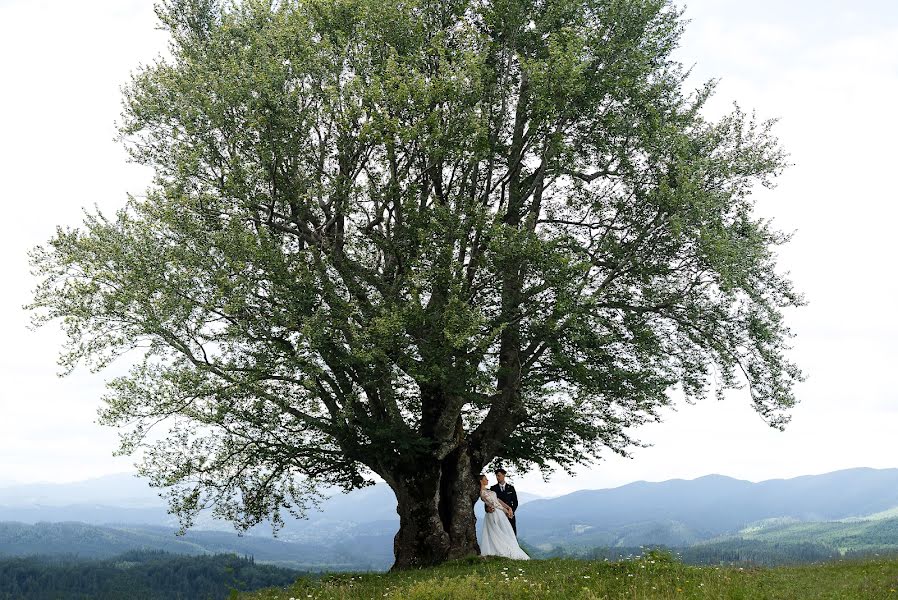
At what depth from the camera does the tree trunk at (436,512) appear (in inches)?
970

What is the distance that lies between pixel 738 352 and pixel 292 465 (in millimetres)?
18428

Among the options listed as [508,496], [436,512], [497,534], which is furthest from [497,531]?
[436,512]

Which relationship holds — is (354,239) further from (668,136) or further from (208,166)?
(668,136)

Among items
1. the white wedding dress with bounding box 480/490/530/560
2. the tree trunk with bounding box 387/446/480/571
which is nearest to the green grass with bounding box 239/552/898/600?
the white wedding dress with bounding box 480/490/530/560

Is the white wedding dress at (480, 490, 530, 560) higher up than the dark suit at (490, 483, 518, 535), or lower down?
lower down

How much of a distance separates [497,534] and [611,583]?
9832mm

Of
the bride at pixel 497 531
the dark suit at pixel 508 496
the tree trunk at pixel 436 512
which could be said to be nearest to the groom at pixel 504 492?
the dark suit at pixel 508 496

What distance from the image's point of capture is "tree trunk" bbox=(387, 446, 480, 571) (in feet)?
80.8

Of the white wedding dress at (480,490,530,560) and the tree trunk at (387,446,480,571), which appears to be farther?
the tree trunk at (387,446,480,571)

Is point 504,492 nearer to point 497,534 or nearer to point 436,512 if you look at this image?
point 497,534

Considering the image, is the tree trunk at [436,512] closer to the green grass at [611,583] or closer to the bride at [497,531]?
the bride at [497,531]

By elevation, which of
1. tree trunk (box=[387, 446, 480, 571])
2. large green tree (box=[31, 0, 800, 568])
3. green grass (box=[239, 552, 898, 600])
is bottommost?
green grass (box=[239, 552, 898, 600])

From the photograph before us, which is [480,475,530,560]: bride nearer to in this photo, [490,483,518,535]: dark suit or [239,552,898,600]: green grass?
[490,483,518,535]: dark suit

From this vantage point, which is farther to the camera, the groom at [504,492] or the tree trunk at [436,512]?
the tree trunk at [436,512]
